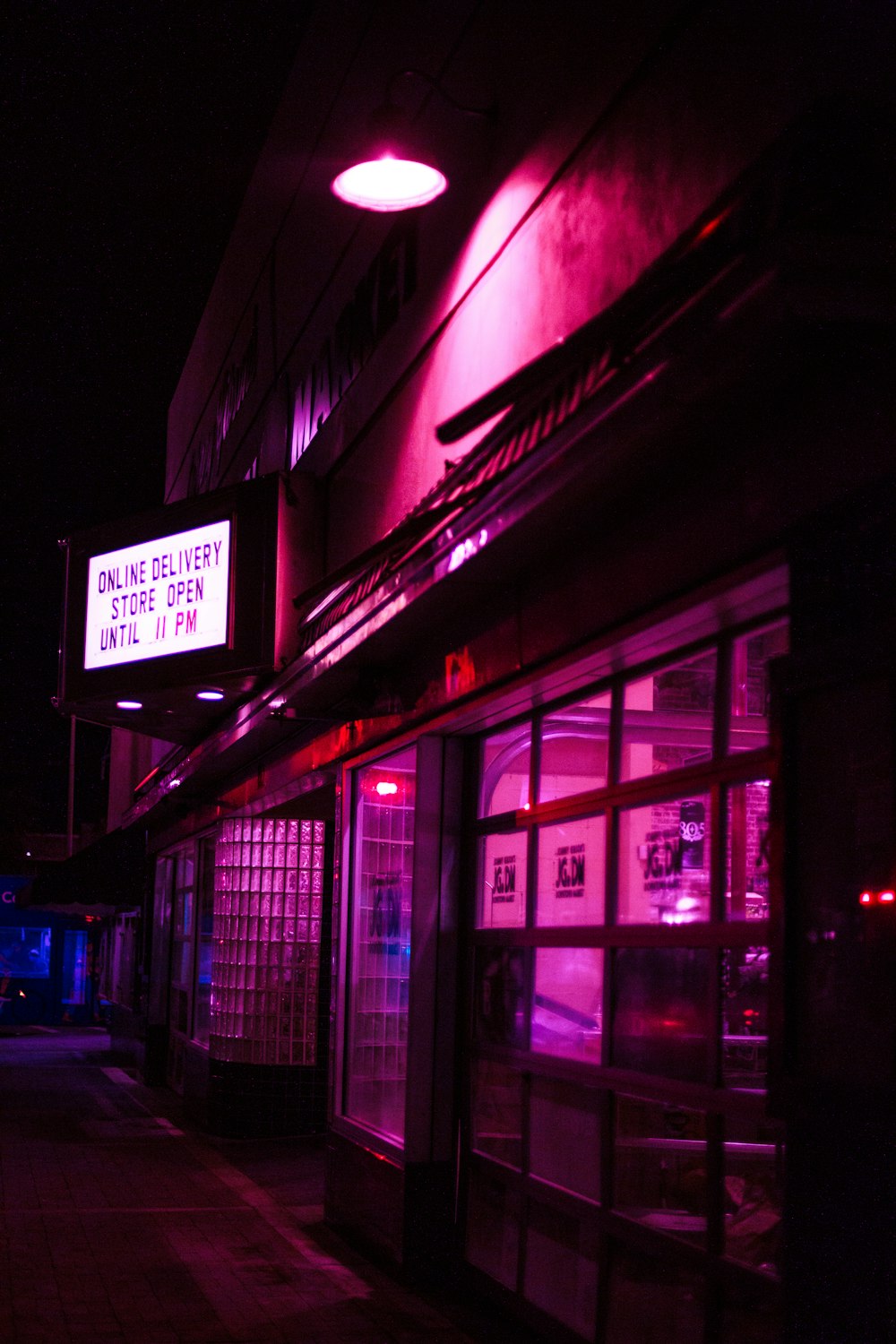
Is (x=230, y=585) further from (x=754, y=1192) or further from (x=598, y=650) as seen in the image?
(x=754, y=1192)

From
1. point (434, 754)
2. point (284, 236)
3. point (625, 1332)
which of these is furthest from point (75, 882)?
point (625, 1332)

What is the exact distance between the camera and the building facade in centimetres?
411

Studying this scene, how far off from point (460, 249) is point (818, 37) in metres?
4.02

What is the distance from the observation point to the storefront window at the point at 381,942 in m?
8.90

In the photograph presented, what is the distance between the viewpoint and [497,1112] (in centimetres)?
755

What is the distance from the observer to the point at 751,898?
17.5ft

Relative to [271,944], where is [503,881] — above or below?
above

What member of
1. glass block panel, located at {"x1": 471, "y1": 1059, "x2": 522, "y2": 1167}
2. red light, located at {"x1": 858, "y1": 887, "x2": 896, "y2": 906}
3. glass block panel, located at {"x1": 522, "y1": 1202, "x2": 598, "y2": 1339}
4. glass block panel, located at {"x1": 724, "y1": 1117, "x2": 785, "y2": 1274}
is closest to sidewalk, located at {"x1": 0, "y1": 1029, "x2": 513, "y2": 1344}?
glass block panel, located at {"x1": 522, "y1": 1202, "x2": 598, "y2": 1339}

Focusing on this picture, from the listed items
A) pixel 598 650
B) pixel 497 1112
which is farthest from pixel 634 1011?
pixel 497 1112

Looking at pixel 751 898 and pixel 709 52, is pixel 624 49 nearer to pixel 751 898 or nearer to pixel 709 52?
pixel 709 52

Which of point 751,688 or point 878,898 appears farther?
point 751,688

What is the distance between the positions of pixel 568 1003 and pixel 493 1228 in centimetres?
146

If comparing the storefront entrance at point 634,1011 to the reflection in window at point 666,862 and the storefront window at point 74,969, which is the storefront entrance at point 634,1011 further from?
the storefront window at point 74,969

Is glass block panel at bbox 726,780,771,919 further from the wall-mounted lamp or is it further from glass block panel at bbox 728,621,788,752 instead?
the wall-mounted lamp
